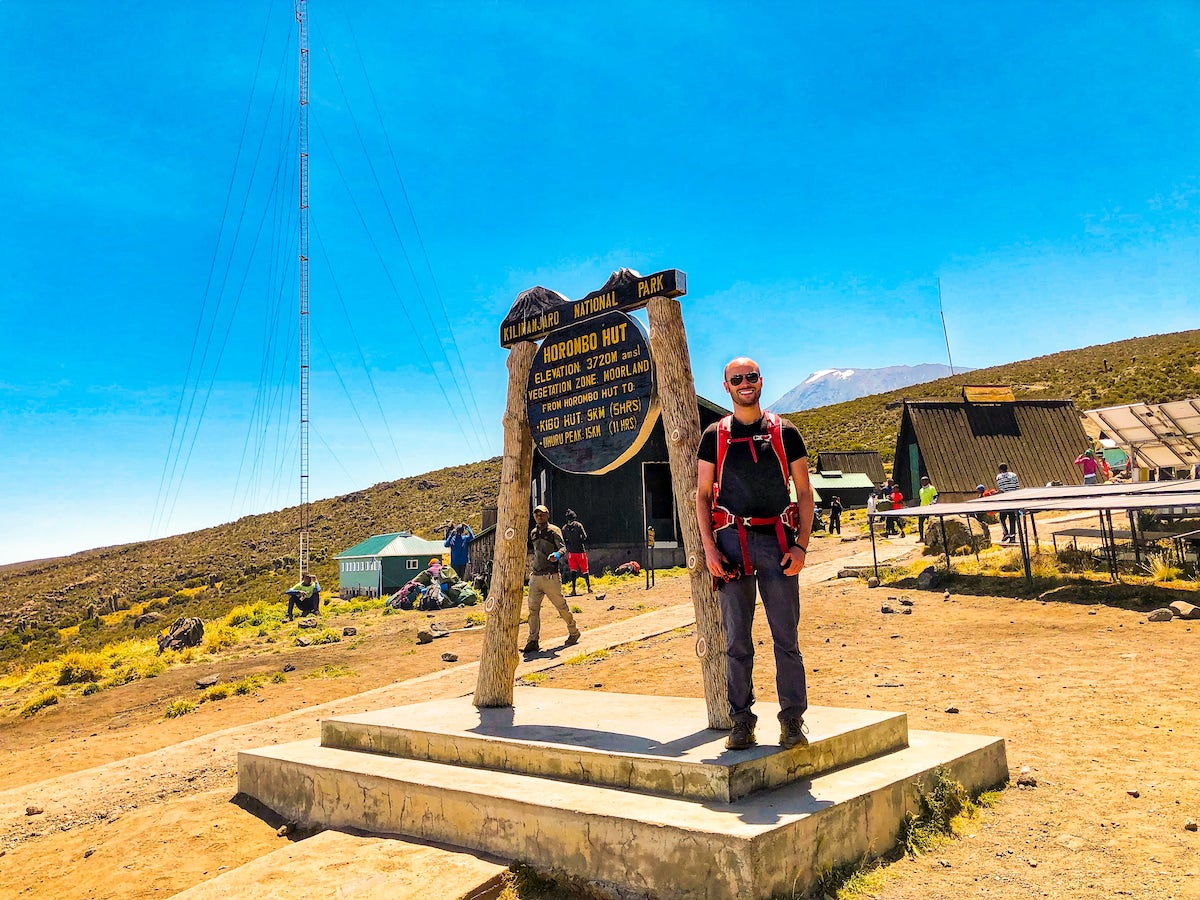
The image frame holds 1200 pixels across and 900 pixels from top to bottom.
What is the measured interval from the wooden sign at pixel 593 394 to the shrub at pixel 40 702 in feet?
45.8

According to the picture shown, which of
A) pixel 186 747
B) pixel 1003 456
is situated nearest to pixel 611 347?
pixel 186 747

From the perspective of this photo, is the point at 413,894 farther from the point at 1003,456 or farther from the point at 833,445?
the point at 833,445

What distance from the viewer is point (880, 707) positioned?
26.1 ft

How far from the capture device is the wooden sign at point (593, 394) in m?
6.23

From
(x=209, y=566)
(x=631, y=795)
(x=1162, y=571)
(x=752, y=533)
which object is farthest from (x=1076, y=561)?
(x=209, y=566)

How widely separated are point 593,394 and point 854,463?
1517 inches

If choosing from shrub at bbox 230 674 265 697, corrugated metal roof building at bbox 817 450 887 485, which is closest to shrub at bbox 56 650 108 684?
shrub at bbox 230 674 265 697

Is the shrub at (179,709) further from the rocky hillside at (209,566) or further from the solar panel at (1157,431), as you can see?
the solar panel at (1157,431)

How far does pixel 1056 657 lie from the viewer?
30.9 feet

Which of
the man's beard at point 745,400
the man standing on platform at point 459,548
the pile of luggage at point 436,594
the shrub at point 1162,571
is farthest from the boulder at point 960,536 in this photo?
the man's beard at point 745,400

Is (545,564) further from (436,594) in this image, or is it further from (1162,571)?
(436,594)

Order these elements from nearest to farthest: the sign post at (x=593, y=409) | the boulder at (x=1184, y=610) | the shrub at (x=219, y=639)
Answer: the sign post at (x=593, y=409), the boulder at (x=1184, y=610), the shrub at (x=219, y=639)

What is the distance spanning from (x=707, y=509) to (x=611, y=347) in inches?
82.2

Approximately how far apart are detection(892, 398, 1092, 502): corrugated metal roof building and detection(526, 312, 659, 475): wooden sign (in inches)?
1005
